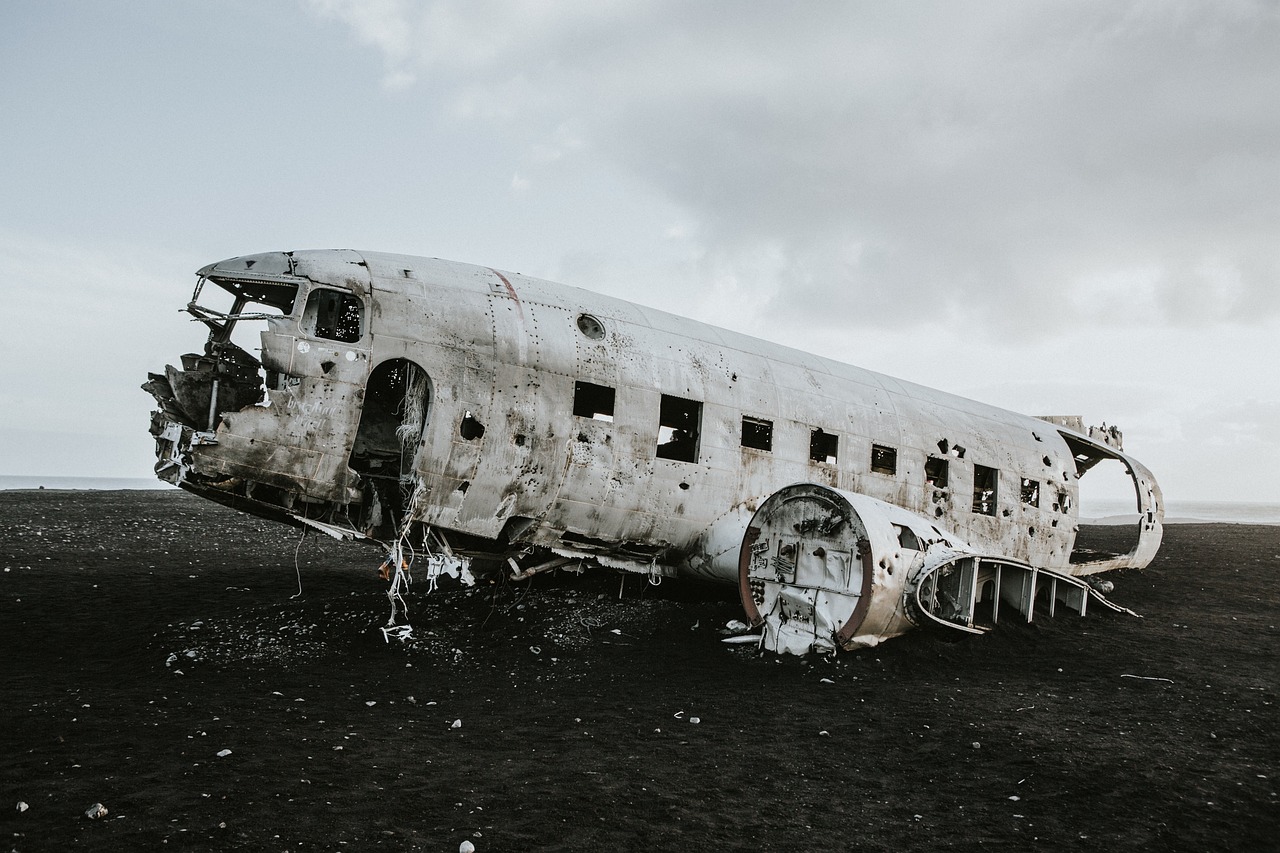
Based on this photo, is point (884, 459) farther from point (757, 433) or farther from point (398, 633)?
point (398, 633)

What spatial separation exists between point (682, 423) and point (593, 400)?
2.20m

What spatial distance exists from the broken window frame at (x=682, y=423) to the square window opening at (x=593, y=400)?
0.72 meters

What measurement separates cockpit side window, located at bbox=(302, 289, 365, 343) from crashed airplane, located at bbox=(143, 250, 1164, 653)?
0.04m

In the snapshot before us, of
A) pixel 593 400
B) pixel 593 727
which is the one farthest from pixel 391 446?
pixel 593 727

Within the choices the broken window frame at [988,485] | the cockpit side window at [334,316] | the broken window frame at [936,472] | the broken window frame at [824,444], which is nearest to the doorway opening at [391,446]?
the cockpit side window at [334,316]

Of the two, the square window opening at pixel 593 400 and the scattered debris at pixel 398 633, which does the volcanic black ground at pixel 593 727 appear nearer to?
the scattered debris at pixel 398 633

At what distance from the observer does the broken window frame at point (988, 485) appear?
49.8 feet

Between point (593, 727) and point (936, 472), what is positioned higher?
point (936, 472)

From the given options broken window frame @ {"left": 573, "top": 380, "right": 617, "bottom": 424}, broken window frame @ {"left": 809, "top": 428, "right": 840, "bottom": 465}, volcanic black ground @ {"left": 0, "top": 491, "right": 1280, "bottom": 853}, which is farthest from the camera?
broken window frame @ {"left": 809, "top": 428, "right": 840, "bottom": 465}

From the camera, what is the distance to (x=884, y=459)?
13852 mm

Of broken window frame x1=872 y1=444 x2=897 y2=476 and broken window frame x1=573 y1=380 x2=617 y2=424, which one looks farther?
broken window frame x1=872 y1=444 x2=897 y2=476

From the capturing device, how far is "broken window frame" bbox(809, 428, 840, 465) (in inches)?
504

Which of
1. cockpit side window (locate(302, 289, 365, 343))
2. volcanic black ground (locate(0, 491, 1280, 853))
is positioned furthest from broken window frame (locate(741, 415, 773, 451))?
cockpit side window (locate(302, 289, 365, 343))

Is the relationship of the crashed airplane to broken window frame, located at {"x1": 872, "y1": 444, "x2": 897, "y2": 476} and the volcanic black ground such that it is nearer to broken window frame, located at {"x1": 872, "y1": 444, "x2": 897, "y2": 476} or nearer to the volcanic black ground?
broken window frame, located at {"x1": 872, "y1": 444, "x2": 897, "y2": 476}
